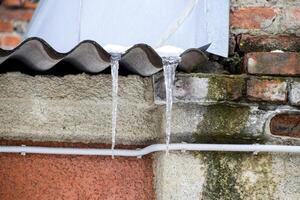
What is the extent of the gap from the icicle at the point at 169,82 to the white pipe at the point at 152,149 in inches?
2.2

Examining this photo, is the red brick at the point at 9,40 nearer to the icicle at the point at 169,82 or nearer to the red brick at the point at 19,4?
the red brick at the point at 19,4

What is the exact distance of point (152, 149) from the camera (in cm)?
195

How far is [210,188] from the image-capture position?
6.31 feet

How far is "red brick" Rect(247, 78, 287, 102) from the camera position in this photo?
1.91m

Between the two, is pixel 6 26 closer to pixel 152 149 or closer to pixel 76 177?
pixel 76 177

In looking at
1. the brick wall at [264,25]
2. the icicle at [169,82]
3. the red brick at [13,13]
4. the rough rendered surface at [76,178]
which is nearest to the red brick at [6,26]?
the red brick at [13,13]

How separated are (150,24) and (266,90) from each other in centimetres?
42

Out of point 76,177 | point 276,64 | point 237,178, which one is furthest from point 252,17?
point 76,177

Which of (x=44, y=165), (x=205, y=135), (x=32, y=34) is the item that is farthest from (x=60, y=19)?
(x=205, y=135)

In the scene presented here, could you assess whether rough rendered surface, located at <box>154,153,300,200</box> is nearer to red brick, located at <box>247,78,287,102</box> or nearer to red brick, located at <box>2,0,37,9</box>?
red brick, located at <box>247,78,287,102</box>

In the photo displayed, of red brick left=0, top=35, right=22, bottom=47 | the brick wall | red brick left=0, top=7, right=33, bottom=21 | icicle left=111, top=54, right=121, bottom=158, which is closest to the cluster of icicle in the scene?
icicle left=111, top=54, right=121, bottom=158

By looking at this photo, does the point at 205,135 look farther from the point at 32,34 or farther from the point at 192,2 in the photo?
the point at 32,34

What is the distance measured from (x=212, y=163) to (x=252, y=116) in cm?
18

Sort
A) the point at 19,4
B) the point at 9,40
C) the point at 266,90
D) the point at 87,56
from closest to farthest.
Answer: the point at 87,56 < the point at 266,90 < the point at 9,40 < the point at 19,4
